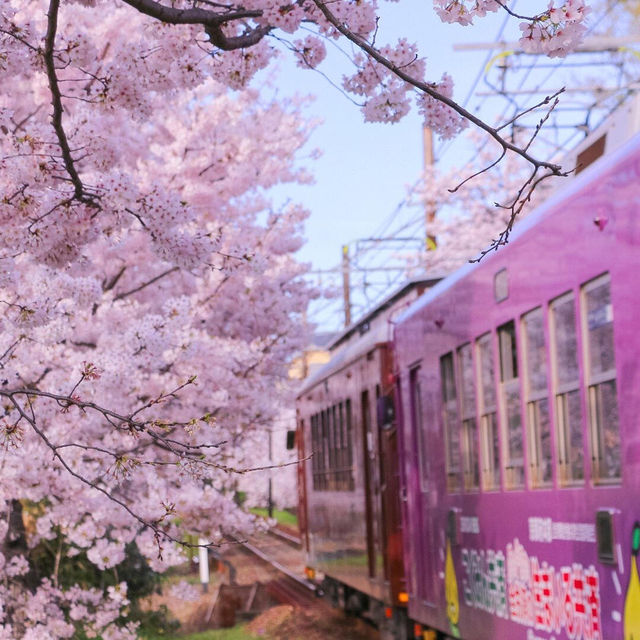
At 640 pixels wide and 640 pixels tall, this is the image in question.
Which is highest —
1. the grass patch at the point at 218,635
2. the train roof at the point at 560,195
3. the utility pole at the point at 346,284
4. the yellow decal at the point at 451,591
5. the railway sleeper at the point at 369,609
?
the utility pole at the point at 346,284

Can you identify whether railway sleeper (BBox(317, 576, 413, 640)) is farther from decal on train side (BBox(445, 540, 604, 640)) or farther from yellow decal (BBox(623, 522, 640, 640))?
yellow decal (BBox(623, 522, 640, 640))

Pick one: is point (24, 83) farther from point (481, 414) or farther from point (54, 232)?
point (54, 232)

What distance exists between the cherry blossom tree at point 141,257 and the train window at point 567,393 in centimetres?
150

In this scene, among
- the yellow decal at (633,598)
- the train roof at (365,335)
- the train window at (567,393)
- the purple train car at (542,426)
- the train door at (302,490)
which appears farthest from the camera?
the train door at (302,490)

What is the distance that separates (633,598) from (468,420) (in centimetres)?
298

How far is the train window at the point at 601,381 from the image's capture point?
214 inches

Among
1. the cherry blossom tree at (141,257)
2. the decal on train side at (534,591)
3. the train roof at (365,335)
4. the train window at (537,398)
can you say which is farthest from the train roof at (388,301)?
the train window at (537,398)

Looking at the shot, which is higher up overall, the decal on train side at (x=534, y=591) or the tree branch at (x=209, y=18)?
the tree branch at (x=209, y=18)

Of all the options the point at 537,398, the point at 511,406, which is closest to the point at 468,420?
the point at 511,406

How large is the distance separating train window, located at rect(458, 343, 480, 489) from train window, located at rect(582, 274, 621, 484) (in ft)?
6.97

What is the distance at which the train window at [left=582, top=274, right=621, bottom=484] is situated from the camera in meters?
5.44

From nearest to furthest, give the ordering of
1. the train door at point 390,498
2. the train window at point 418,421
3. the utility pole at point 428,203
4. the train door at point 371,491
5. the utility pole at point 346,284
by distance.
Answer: the train window at point 418,421
the train door at point 390,498
the train door at point 371,491
the utility pole at point 428,203
the utility pole at point 346,284

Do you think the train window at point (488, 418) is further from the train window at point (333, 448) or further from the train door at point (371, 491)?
the train window at point (333, 448)

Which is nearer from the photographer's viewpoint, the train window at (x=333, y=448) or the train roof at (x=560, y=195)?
the train roof at (x=560, y=195)
